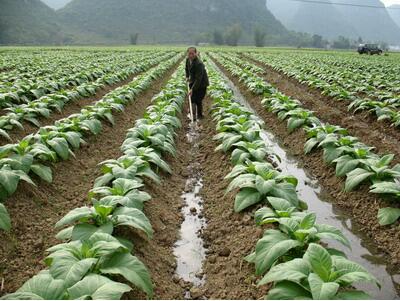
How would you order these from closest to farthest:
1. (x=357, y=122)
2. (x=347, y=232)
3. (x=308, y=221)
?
1. (x=308, y=221)
2. (x=347, y=232)
3. (x=357, y=122)

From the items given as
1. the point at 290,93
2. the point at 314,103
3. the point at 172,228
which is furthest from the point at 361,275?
the point at 290,93

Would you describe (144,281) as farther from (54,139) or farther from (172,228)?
(54,139)

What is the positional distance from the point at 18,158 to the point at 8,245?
140 cm

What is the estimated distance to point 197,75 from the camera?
29.9 ft

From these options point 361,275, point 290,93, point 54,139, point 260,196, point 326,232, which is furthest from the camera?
point 290,93

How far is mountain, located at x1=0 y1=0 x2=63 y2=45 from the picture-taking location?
8962 centimetres

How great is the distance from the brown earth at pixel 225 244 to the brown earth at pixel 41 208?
0.73 meters

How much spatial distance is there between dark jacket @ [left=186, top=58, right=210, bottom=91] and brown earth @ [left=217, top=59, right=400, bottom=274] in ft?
8.60

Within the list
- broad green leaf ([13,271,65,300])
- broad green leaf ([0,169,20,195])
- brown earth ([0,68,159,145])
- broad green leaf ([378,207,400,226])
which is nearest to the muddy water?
broad green leaf ([378,207,400,226])

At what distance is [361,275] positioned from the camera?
A: 2553mm

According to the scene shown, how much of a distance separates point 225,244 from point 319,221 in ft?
4.19

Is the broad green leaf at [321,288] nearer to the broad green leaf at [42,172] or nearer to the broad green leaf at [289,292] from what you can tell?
the broad green leaf at [289,292]

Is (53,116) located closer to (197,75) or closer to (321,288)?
(197,75)

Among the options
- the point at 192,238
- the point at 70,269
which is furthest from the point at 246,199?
the point at 70,269
